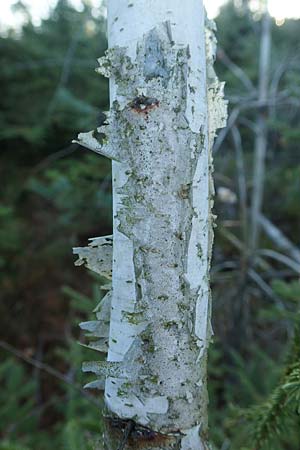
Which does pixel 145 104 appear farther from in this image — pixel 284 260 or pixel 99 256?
pixel 284 260

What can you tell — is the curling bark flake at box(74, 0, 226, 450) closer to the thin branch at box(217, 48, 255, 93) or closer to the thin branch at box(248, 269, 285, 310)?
the thin branch at box(248, 269, 285, 310)

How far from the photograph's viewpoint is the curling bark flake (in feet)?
2.16

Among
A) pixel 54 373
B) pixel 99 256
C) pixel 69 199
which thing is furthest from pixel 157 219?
pixel 69 199

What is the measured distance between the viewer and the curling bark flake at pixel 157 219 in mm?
658

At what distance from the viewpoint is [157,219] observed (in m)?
0.67

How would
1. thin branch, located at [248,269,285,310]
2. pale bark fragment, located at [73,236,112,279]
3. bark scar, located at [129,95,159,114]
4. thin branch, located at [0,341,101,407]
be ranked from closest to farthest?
bark scar, located at [129,95,159,114] < pale bark fragment, located at [73,236,112,279] < thin branch, located at [0,341,101,407] < thin branch, located at [248,269,285,310]

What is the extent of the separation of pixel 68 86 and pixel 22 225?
1.56m

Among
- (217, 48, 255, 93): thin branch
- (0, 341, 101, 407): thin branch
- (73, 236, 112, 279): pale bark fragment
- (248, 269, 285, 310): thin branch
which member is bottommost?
(0, 341, 101, 407): thin branch

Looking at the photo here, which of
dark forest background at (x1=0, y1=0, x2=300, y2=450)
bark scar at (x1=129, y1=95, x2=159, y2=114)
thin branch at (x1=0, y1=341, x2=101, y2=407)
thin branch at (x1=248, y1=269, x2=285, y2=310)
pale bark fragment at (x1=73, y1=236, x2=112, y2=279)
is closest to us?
bark scar at (x1=129, y1=95, x2=159, y2=114)

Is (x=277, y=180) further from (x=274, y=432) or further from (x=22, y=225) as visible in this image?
(x=274, y=432)

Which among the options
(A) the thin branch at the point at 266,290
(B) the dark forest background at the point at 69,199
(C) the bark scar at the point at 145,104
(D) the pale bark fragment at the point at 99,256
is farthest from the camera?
(B) the dark forest background at the point at 69,199

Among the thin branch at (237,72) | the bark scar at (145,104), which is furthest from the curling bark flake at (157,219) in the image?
the thin branch at (237,72)

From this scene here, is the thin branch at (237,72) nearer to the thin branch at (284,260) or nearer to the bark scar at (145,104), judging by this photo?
the thin branch at (284,260)

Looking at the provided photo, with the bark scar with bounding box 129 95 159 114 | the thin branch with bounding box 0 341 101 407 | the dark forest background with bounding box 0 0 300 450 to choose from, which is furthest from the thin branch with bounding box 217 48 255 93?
the bark scar with bounding box 129 95 159 114
